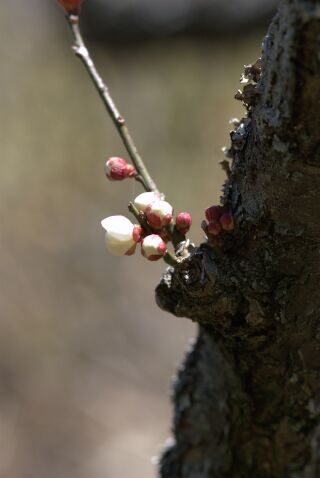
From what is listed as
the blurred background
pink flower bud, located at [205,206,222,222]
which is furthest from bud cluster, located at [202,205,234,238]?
the blurred background

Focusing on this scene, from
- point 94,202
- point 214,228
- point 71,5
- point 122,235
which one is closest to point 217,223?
point 214,228

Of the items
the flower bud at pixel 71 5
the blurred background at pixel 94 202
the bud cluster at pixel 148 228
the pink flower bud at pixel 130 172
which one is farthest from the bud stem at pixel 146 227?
the blurred background at pixel 94 202

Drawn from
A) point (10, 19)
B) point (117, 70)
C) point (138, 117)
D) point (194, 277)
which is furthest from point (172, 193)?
point (194, 277)

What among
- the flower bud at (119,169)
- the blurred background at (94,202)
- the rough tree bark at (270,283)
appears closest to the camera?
the rough tree bark at (270,283)

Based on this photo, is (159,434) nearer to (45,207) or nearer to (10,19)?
(45,207)

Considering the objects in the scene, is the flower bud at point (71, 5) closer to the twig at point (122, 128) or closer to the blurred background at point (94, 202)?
the twig at point (122, 128)

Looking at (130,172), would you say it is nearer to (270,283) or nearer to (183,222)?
(183,222)

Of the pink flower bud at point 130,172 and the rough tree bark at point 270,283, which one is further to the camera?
the pink flower bud at point 130,172

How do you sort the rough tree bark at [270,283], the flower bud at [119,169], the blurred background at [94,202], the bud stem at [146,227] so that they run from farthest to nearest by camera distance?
1. the blurred background at [94,202]
2. the flower bud at [119,169]
3. the bud stem at [146,227]
4. the rough tree bark at [270,283]
